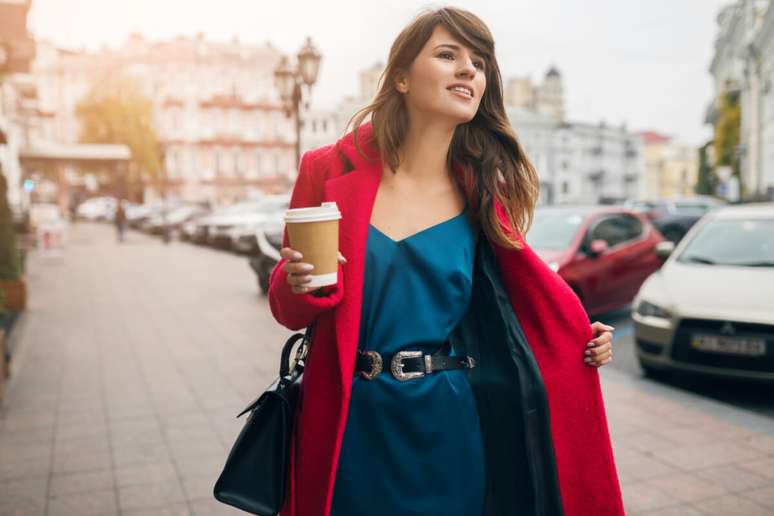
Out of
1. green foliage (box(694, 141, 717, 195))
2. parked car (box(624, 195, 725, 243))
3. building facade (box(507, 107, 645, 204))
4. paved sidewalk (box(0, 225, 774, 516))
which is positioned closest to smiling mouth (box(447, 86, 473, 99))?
paved sidewalk (box(0, 225, 774, 516))

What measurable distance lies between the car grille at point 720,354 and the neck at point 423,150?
4598mm

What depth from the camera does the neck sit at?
2008mm

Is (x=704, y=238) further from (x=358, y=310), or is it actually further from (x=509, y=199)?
(x=358, y=310)

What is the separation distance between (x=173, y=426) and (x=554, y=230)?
5.72 m

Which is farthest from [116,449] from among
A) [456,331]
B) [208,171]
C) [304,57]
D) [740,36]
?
[208,171]

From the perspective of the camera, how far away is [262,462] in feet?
6.14

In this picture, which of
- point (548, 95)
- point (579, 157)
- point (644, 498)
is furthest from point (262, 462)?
point (548, 95)

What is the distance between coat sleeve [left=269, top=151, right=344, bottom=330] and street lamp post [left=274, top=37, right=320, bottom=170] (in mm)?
10823

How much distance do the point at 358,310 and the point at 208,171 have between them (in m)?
71.4

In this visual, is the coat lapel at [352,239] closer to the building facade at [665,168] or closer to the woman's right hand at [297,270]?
the woman's right hand at [297,270]

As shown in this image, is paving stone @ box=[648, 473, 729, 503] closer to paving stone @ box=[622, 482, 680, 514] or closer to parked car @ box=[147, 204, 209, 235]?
paving stone @ box=[622, 482, 680, 514]

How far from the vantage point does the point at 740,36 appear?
41.9 meters

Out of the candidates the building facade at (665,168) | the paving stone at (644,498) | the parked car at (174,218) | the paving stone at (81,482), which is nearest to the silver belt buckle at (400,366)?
the paving stone at (644,498)

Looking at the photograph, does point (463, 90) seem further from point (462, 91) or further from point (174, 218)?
point (174, 218)
